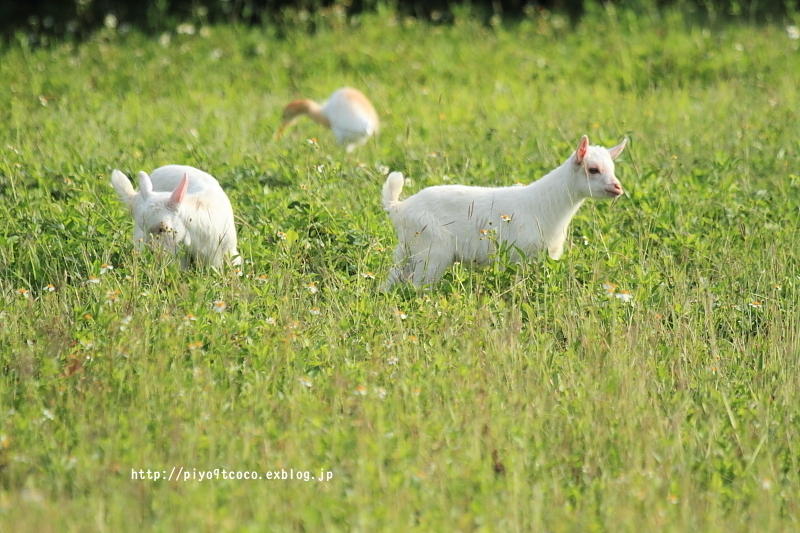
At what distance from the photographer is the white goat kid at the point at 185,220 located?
4.99 metres

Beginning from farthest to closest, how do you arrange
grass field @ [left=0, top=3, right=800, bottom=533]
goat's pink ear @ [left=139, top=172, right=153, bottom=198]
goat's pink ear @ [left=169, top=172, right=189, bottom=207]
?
goat's pink ear @ [left=139, top=172, right=153, bottom=198] < goat's pink ear @ [left=169, top=172, right=189, bottom=207] < grass field @ [left=0, top=3, right=800, bottom=533]

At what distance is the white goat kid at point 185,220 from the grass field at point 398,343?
180 millimetres

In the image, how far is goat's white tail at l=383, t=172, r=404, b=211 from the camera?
5.38 metres

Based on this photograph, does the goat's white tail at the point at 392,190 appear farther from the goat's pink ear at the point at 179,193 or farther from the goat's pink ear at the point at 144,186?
the goat's pink ear at the point at 144,186

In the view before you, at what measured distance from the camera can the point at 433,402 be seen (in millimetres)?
3816

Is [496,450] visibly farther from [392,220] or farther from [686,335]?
[392,220]

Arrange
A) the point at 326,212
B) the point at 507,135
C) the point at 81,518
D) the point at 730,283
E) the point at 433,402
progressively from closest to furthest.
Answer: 1. the point at 81,518
2. the point at 433,402
3. the point at 730,283
4. the point at 326,212
5. the point at 507,135

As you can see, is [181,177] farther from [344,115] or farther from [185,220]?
[344,115]

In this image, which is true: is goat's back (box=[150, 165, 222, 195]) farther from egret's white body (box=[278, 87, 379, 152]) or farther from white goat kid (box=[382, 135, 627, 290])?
egret's white body (box=[278, 87, 379, 152])

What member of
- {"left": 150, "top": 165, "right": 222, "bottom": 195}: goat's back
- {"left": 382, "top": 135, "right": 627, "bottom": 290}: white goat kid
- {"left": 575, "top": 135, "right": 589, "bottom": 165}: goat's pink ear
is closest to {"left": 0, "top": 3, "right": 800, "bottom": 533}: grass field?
{"left": 382, "top": 135, "right": 627, "bottom": 290}: white goat kid

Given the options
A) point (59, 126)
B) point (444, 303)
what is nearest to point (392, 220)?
point (444, 303)

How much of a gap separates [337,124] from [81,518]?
19.3ft

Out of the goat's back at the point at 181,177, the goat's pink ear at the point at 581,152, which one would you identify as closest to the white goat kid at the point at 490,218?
the goat's pink ear at the point at 581,152

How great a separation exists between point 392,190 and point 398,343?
144cm
